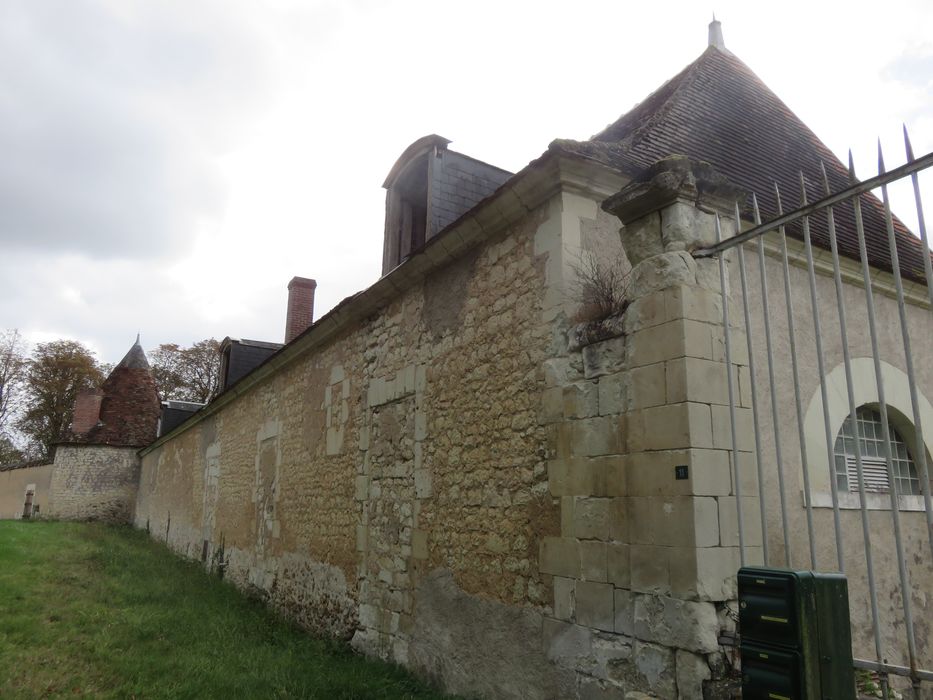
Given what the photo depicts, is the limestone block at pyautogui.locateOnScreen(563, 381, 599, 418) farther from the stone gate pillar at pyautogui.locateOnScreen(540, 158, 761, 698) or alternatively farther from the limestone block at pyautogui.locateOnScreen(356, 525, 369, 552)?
the limestone block at pyautogui.locateOnScreen(356, 525, 369, 552)

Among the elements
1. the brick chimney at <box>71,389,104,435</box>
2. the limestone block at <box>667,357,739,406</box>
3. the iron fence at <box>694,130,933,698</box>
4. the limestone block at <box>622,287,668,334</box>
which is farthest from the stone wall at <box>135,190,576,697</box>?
the brick chimney at <box>71,389,104,435</box>

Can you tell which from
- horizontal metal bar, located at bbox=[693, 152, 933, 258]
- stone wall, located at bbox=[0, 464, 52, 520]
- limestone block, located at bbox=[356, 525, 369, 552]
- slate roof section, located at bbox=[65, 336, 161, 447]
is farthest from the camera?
slate roof section, located at bbox=[65, 336, 161, 447]

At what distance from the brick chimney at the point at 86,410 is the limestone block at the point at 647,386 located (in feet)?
84.7

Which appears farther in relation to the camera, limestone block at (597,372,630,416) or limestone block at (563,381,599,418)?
limestone block at (563,381,599,418)

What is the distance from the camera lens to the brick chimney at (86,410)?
2439 centimetres

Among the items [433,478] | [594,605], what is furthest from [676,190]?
[433,478]

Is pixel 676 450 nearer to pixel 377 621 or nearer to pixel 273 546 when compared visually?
pixel 377 621

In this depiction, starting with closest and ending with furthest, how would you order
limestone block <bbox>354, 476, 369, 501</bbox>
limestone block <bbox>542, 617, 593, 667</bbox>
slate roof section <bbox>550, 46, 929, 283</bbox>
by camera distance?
limestone block <bbox>542, 617, 593, 667</bbox> → slate roof section <bbox>550, 46, 929, 283</bbox> → limestone block <bbox>354, 476, 369, 501</bbox>

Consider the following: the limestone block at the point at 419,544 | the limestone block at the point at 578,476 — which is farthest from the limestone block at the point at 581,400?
the limestone block at the point at 419,544

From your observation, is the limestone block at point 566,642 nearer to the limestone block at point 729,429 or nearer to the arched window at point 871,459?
the limestone block at point 729,429

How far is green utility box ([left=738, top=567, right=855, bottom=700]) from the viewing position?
216cm

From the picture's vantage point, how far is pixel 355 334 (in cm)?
710

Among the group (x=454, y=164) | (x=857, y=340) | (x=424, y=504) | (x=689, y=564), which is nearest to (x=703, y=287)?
(x=689, y=564)

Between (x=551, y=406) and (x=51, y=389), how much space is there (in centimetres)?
3016
